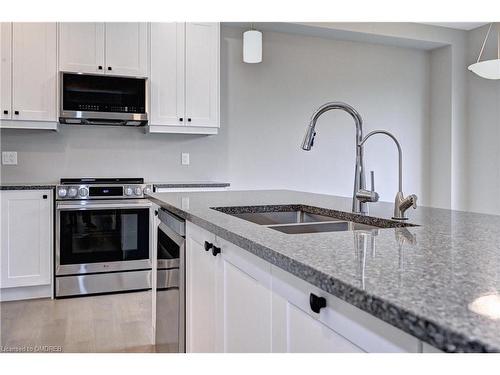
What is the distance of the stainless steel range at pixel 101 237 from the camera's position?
11.1 feet

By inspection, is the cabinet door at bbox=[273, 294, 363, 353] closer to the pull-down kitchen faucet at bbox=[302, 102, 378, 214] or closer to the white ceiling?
the pull-down kitchen faucet at bbox=[302, 102, 378, 214]

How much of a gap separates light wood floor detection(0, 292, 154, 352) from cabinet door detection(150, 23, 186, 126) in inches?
59.7

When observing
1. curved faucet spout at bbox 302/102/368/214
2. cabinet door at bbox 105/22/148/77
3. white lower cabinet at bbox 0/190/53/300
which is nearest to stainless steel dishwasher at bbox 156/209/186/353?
curved faucet spout at bbox 302/102/368/214

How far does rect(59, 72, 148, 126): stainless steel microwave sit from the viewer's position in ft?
11.5

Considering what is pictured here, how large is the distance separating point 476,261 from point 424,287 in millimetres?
250

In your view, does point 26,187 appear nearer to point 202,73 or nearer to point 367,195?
point 202,73

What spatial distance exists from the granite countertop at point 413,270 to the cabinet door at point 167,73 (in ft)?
8.59

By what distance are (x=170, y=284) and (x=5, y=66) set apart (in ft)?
8.04

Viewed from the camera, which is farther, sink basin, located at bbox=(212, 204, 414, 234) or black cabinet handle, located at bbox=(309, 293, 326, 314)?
sink basin, located at bbox=(212, 204, 414, 234)

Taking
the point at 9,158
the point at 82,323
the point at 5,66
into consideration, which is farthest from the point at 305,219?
the point at 9,158

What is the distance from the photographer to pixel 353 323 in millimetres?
719

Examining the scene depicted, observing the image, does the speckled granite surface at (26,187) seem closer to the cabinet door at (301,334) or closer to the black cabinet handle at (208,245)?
the black cabinet handle at (208,245)

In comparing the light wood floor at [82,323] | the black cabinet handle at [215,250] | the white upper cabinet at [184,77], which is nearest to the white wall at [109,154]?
the white upper cabinet at [184,77]
